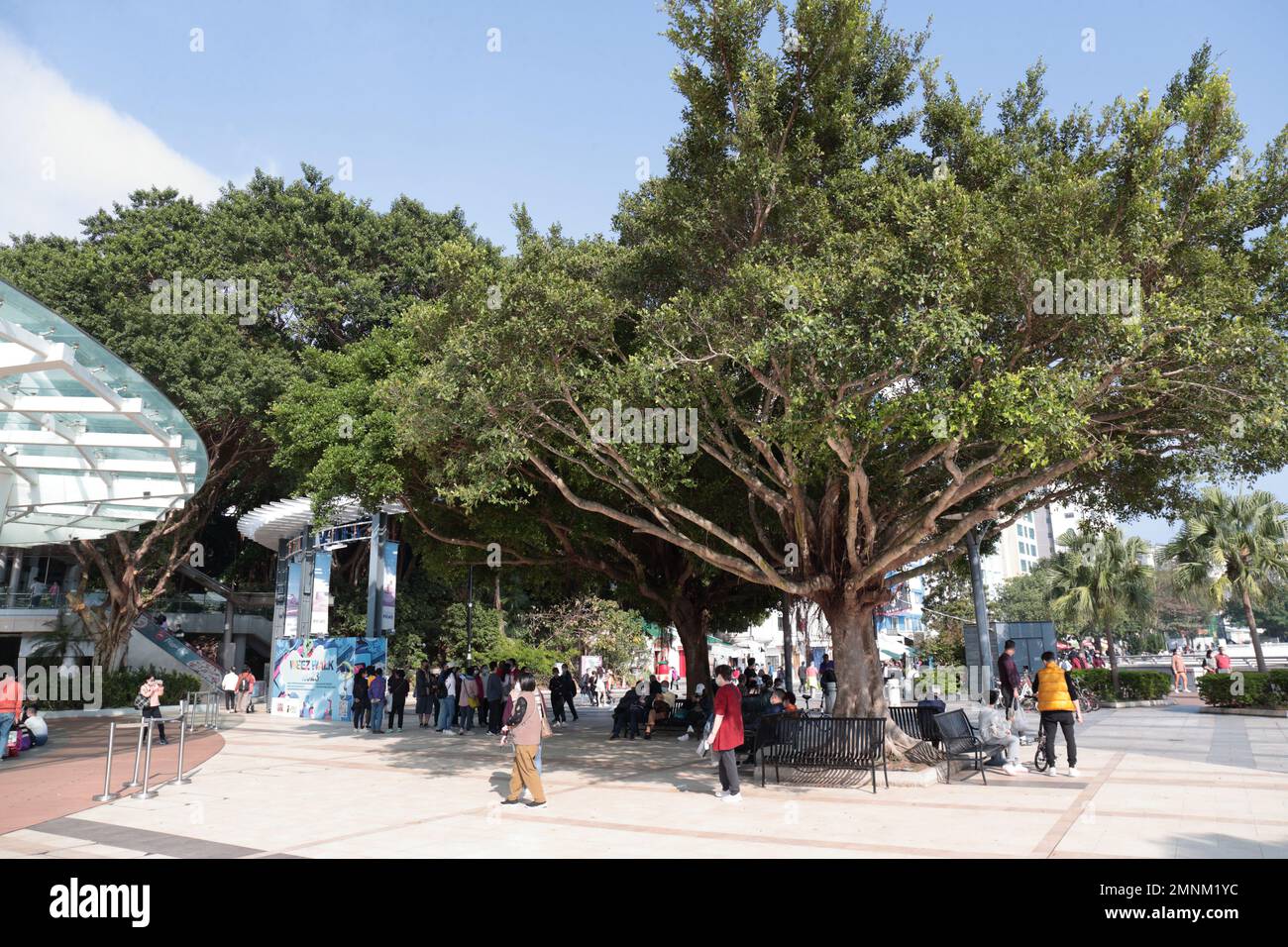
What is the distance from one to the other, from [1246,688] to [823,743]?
1712 cm

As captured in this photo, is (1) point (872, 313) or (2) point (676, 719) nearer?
(1) point (872, 313)

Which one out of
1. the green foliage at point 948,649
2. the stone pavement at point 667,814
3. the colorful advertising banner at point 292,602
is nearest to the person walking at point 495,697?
the stone pavement at point 667,814

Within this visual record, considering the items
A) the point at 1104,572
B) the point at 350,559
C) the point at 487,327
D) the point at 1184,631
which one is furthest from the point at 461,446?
the point at 1184,631

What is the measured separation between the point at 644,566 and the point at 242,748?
958 centimetres

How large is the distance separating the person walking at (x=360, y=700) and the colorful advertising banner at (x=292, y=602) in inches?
237

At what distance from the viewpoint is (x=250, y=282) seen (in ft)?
96.7

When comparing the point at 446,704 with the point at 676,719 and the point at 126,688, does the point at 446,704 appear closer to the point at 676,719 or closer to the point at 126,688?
the point at 676,719

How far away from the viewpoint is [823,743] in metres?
11.4

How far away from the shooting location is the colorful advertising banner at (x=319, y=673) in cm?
2391

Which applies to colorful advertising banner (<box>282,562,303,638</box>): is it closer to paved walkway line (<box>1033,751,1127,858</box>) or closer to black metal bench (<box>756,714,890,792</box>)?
black metal bench (<box>756,714,890,792</box>)

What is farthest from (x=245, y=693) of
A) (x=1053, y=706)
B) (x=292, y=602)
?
(x=1053, y=706)

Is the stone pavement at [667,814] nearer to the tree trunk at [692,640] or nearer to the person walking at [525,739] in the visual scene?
the person walking at [525,739]

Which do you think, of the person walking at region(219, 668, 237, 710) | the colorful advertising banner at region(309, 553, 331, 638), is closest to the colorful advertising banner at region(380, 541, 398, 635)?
the colorful advertising banner at region(309, 553, 331, 638)

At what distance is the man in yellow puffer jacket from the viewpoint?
37.8 feet
